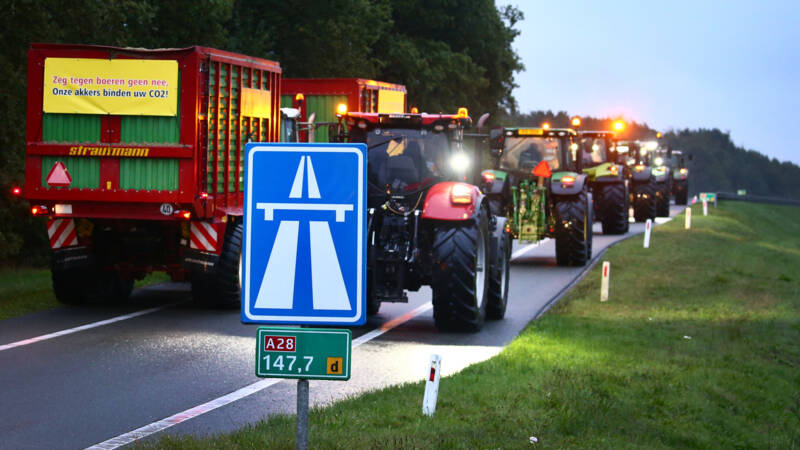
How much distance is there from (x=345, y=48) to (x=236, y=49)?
13.2 ft

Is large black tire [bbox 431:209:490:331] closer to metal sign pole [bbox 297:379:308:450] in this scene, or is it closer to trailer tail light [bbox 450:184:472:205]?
trailer tail light [bbox 450:184:472:205]

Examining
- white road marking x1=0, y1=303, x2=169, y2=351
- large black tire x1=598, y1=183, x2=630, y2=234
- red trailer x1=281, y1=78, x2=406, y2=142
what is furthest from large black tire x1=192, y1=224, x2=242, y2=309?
large black tire x1=598, y1=183, x2=630, y2=234

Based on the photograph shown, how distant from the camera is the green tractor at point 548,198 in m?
24.4

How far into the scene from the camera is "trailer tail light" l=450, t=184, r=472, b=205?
14.5 m

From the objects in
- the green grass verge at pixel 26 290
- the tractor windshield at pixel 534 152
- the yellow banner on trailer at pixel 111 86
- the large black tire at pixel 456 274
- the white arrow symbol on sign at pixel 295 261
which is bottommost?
the green grass verge at pixel 26 290

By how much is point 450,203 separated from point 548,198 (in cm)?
1083

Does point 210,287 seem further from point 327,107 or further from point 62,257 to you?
point 327,107

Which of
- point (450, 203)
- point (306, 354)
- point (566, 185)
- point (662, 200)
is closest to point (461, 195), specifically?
point (450, 203)

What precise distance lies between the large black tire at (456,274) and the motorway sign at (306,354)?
28.4 feet

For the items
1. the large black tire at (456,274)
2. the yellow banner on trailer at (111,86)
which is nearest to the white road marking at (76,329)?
the yellow banner on trailer at (111,86)

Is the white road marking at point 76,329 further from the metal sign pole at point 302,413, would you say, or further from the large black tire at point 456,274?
the metal sign pole at point 302,413

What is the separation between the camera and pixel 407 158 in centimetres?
1534

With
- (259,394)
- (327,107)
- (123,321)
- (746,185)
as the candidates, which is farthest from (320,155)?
(746,185)

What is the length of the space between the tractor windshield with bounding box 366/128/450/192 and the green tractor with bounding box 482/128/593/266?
8.14m
